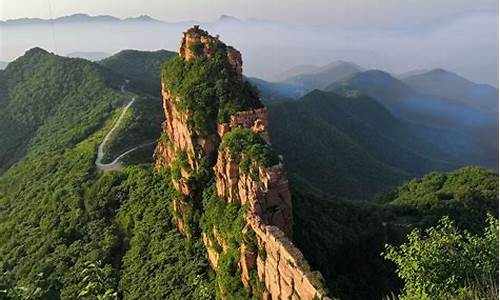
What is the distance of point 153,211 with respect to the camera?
38.9 meters

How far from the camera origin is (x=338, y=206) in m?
40.5

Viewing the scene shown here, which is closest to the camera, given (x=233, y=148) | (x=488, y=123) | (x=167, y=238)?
(x=233, y=148)

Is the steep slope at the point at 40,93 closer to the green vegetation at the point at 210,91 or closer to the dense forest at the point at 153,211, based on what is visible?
the dense forest at the point at 153,211

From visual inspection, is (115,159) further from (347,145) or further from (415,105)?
(415,105)

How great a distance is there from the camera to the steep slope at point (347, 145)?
230 feet

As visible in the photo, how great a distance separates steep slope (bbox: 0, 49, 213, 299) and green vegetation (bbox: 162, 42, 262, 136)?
21.3 ft

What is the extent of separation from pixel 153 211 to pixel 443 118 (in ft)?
459

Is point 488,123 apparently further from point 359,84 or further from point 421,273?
point 421,273

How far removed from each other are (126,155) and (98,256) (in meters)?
16.9

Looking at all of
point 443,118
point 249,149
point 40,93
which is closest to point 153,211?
point 249,149

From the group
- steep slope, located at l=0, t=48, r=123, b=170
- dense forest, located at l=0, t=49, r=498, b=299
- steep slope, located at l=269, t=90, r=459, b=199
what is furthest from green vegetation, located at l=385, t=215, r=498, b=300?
steep slope, located at l=0, t=48, r=123, b=170


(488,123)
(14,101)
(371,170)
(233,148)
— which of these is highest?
(233,148)

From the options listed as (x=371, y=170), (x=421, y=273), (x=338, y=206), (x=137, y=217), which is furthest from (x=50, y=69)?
(x=421, y=273)

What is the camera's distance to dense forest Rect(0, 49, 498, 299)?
62.2ft
